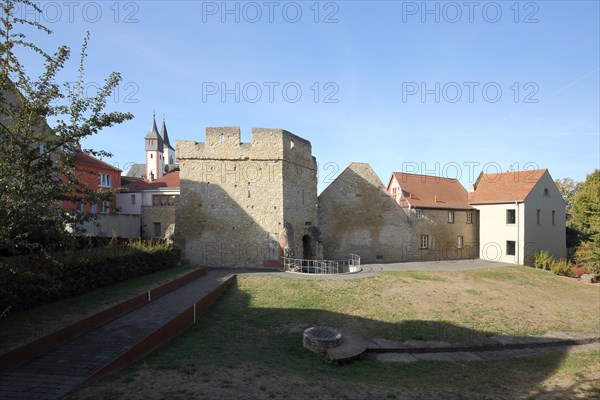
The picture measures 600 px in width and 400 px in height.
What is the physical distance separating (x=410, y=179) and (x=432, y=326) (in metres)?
19.4

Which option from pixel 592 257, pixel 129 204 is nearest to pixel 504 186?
pixel 592 257

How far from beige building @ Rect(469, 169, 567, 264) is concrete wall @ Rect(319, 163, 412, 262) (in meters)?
7.51

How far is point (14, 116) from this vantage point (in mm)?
6098

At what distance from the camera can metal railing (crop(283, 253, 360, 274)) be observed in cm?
2041

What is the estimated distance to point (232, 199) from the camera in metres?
21.0

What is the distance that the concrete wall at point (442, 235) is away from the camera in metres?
27.3

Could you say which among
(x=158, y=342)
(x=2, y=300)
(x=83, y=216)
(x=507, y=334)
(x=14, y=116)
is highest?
A: (x=14, y=116)

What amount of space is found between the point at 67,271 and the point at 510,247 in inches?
1146

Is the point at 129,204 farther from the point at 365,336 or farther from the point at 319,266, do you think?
the point at 365,336

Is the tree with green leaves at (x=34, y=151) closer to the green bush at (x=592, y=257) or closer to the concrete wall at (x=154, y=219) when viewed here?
the concrete wall at (x=154, y=219)

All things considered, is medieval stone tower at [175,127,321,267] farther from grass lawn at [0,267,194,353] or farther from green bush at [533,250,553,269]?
green bush at [533,250,553,269]

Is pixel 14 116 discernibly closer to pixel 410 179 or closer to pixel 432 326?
pixel 432 326

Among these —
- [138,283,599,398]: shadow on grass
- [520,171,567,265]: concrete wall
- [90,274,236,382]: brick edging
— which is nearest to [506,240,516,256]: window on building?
[520,171,567,265]: concrete wall

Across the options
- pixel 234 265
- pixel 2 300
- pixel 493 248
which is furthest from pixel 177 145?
pixel 493 248
